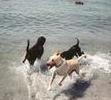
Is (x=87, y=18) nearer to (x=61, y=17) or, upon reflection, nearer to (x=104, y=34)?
(x=61, y=17)

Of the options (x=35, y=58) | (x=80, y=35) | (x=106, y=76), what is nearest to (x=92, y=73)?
(x=106, y=76)

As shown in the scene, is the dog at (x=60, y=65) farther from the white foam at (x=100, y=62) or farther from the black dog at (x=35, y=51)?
the white foam at (x=100, y=62)

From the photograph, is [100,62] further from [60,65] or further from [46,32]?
[46,32]

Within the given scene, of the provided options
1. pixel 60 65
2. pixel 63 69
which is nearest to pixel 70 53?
pixel 63 69

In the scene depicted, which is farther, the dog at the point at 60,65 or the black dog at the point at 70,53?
the black dog at the point at 70,53

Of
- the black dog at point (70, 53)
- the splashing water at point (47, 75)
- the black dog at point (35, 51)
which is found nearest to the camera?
the splashing water at point (47, 75)

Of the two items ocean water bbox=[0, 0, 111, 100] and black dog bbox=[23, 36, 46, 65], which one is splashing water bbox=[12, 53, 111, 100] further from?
black dog bbox=[23, 36, 46, 65]

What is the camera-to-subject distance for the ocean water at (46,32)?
10.0 metres

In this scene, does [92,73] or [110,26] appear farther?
[110,26]

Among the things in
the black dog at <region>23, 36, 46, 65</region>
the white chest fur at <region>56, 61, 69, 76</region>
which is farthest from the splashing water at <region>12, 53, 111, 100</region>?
the white chest fur at <region>56, 61, 69, 76</region>

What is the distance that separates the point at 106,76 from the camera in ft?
35.5

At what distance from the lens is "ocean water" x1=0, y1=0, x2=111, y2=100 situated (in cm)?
1002

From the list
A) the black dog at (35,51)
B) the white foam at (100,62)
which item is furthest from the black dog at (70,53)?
the white foam at (100,62)

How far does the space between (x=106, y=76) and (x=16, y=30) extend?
23.9ft
